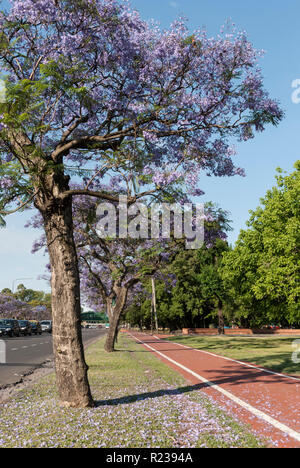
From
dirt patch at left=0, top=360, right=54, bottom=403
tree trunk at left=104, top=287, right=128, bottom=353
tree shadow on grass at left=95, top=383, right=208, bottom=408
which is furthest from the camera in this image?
tree trunk at left=104, top=287, right=128, bottom=353

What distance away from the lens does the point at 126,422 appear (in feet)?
20.5

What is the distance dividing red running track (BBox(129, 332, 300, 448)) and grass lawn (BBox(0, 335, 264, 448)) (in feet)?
1.02

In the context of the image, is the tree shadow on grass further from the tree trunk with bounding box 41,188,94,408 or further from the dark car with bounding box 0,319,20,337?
A: the dark car with bounding box 0,319,20,337

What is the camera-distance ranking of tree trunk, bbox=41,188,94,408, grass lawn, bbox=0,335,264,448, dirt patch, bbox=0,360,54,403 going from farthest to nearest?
dirt patch, bbox=0,360,54,403
tree trunk, bbox=41,188,94,408
grass lawn, bbox=0,335,264,448

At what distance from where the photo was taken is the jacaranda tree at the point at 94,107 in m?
7.51

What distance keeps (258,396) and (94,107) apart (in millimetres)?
7089

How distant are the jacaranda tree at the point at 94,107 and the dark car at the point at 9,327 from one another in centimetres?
3541

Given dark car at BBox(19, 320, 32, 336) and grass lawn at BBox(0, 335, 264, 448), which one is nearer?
grass lawn at BBox(0, 335, 264, 448)

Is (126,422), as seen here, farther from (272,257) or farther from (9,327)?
(9,327)

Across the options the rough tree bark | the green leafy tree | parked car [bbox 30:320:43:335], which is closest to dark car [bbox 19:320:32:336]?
parked car [bbox 30:320:43:335]

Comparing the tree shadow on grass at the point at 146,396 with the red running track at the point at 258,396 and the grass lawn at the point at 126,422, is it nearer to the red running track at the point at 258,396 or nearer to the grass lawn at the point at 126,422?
the grass lawn at the point at 126,422

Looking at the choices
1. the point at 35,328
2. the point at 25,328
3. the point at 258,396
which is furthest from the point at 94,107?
the point at 35,328

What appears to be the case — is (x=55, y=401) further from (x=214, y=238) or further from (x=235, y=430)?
(x=214, y=238)

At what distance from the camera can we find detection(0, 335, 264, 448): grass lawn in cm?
526
